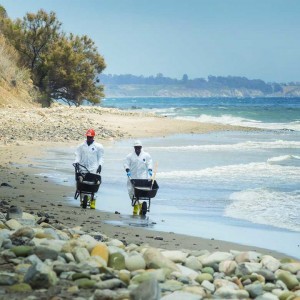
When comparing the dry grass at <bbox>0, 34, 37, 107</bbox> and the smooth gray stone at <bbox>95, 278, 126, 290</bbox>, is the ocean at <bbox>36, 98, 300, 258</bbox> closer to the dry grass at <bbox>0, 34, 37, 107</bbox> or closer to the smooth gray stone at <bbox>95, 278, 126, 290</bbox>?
the smooth gray stone at <bbox>95, 278, 126, 290</bbox>

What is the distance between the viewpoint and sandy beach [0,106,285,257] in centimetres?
1191

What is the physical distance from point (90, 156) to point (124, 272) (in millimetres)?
7587

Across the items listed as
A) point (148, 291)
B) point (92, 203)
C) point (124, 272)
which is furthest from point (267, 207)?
point (148, 291)

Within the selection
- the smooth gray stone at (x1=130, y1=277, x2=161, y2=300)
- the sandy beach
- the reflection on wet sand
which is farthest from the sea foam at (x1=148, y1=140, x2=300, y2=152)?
the smooth gray stone at (x1=130, y1=277, x2=161, y2=300)

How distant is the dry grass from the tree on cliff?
2048 millimetres

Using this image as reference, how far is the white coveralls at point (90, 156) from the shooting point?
15273mm

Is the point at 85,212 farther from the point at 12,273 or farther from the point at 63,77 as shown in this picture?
the point at 63,77

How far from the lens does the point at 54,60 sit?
175 ft

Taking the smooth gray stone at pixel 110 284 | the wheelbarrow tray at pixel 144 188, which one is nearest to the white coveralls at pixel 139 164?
the wheelbarrow tray at pixel 144 188

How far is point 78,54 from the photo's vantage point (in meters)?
54.5

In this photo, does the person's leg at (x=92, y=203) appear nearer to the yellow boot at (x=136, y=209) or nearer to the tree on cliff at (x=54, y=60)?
the yellow boot at (x=136, y=209)

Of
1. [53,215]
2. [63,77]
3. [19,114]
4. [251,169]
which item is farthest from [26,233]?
[63,77]

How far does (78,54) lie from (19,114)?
17.2 meters

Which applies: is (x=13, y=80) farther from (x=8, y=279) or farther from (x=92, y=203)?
(x=8, y=279)
